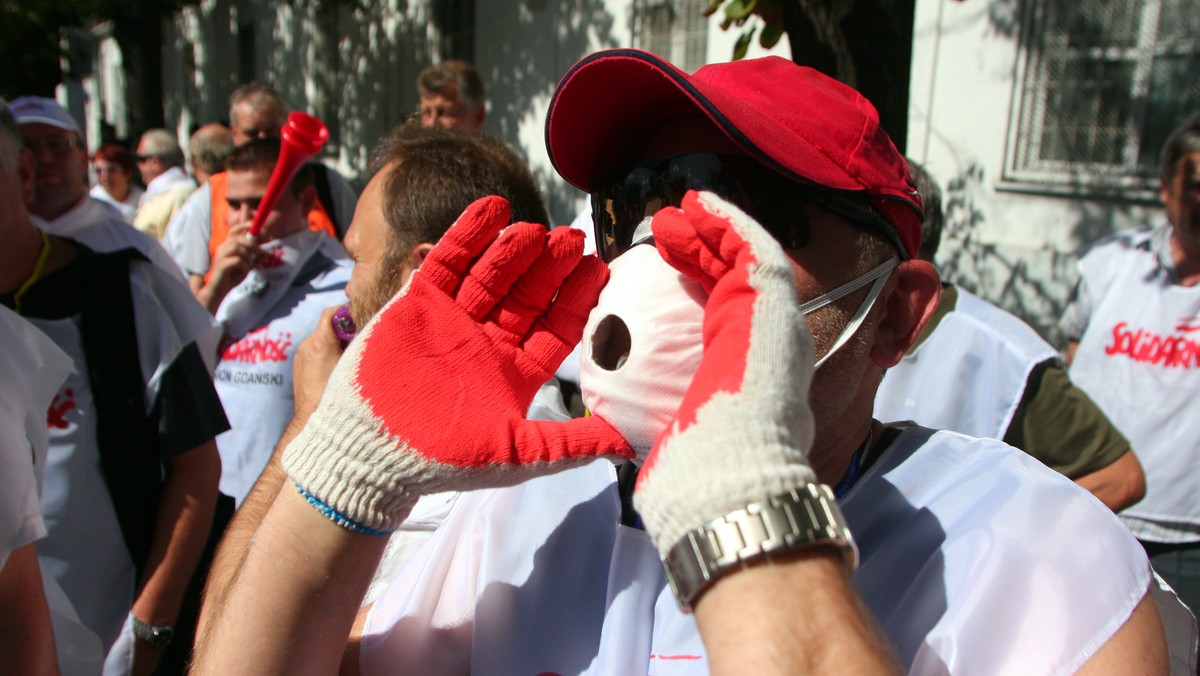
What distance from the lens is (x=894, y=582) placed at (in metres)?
1.18

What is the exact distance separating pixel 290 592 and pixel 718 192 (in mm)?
789

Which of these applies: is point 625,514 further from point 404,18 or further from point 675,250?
point 404,18

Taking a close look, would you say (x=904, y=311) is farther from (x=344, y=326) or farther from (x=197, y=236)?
(x=197, y=236)

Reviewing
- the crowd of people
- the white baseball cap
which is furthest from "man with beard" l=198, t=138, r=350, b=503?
the crowd of people

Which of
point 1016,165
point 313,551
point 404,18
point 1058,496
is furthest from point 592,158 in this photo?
point 404,18

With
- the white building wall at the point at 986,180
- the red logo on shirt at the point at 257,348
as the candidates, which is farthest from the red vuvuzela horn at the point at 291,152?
the white building wall at the point at 986,180

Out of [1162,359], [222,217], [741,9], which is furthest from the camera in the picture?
[222,217]

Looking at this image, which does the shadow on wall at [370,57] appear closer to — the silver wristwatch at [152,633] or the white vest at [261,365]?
the white vest at [261,365]

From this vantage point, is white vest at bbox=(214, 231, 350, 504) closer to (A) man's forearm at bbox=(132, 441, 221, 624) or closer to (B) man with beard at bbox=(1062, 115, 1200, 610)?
(A) man's forearm at bbox=(132, 441, 221, 624)

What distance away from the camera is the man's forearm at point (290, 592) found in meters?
1.17

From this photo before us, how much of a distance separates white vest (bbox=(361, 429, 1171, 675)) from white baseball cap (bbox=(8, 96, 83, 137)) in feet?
10.3

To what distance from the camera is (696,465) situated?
93cm

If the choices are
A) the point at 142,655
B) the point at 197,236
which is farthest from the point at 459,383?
the point at 197,236

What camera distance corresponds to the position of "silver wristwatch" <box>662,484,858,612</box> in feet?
2.94
